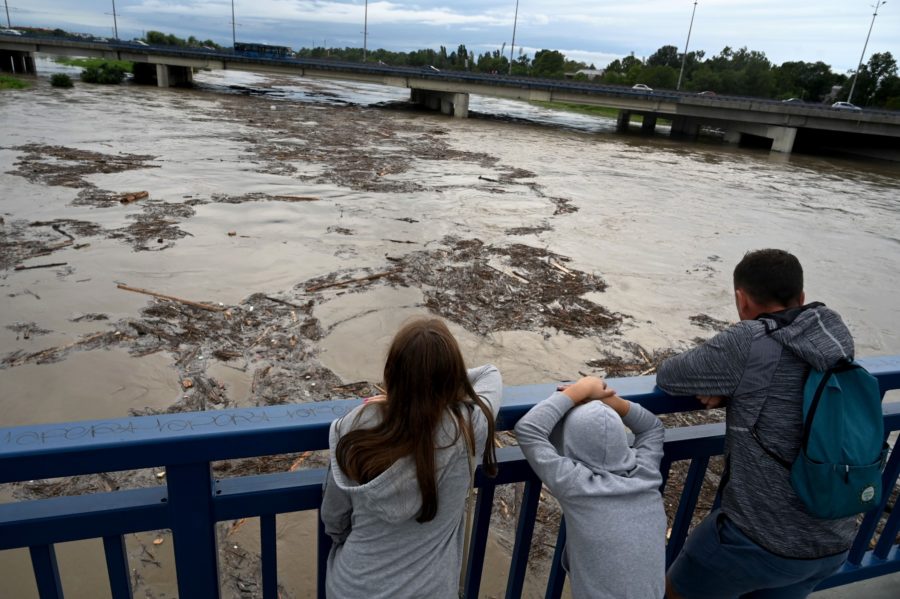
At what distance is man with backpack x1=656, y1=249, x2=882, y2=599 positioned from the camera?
202 cm

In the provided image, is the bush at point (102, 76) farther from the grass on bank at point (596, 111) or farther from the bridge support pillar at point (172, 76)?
the grass on bank at point (596, 111)

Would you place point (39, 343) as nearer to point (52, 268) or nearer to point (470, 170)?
point (52, 268)

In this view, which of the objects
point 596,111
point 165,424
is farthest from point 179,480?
point 596,111

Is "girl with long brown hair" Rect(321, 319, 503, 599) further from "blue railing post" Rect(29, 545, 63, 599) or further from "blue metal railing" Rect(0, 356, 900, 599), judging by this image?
"blue railing post" Rect(29, 545, 63, 599)

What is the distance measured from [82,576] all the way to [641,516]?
3.69 metres

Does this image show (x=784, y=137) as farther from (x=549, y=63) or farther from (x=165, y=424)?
(x=549, y=63)

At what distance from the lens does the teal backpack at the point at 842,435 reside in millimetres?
1939

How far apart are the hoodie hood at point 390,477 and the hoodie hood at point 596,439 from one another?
0.35m

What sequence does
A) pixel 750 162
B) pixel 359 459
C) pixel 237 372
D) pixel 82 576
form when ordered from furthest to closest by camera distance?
1. pixel 750 162
2. pixel 237 372
3. pixel 82 576
4. pixel 359 459

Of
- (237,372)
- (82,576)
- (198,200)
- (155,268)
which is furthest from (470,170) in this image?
(82,576)

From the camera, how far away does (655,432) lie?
204 centimetres

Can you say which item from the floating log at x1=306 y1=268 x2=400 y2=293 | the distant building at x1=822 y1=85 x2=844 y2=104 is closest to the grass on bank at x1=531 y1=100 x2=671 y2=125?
the distant building at x1=822 y1=85 x2=844 y2=104

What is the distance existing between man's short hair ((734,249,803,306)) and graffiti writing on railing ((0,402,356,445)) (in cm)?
159

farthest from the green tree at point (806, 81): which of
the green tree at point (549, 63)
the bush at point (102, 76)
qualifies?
the bush at point (102, 76)
